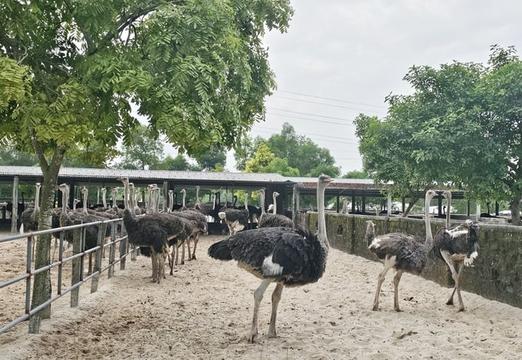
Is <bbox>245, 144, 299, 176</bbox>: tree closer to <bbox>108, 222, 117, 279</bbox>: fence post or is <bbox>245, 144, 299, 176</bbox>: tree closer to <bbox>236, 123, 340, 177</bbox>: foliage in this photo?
<bbox>236, 123, 340, 177</bbox>: foliage

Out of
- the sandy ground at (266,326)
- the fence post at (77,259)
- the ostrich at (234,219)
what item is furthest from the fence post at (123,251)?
the ostrich at (234,219)

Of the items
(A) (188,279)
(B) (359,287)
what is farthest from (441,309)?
(A) (188,279)

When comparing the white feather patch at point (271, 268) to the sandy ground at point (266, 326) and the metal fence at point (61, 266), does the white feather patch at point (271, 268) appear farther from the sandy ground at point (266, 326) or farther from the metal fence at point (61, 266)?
the metal fence at point (61, 266)

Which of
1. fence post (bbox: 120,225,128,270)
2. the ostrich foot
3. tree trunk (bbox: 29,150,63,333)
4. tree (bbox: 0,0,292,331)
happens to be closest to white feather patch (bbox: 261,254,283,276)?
the ostrich foot

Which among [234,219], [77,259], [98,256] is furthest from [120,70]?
[234,219]

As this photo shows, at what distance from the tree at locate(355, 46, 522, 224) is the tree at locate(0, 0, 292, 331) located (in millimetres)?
8660

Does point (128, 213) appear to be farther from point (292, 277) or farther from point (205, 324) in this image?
point (292, 277)

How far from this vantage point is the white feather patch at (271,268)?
575 cm

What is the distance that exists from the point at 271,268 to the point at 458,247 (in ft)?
10.6

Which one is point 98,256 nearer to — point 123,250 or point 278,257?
point 278,257

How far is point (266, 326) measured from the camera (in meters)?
6.70

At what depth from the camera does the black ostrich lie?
31.8ft

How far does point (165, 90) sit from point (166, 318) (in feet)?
11.2

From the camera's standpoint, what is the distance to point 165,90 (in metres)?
4.66
